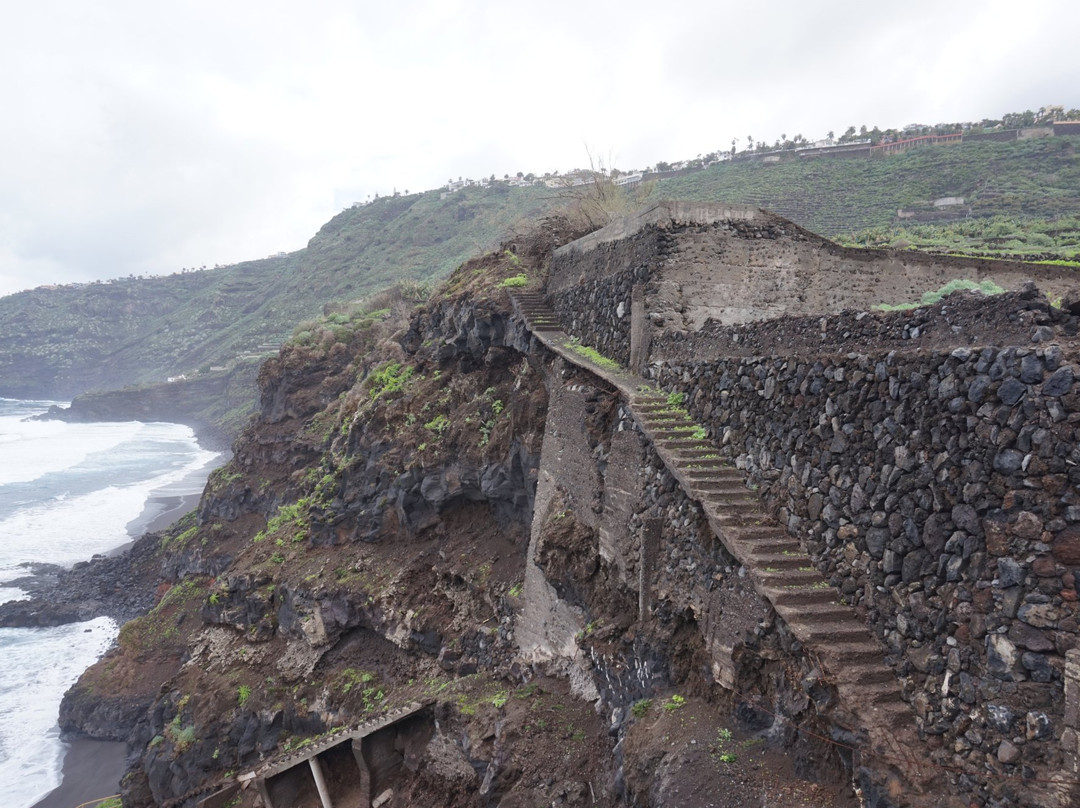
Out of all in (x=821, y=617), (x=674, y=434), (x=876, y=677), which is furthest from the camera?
(x=674, y=434)

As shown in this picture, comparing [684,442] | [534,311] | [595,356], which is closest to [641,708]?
[684,442]

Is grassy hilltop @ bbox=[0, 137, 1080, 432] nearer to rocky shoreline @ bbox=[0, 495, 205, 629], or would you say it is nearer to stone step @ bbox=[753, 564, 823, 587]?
stone step @ bbox=[753, 564, 823, 587]

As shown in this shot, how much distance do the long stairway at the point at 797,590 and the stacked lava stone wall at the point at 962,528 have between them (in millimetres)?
128

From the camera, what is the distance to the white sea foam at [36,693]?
1702 centimetres

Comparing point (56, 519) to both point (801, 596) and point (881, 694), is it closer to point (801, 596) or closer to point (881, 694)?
point (801, 596)

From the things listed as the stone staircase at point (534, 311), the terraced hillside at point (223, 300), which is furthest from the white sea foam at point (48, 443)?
the stone staircase at point (534, 311)

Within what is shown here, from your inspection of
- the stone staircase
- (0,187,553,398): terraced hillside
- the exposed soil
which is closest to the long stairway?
the exposed soil

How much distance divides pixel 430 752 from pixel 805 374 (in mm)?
8371

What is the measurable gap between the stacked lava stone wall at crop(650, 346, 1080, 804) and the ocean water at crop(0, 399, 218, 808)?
2194 centimetres

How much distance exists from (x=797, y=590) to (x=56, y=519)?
47151 mm

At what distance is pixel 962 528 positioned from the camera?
378 cm

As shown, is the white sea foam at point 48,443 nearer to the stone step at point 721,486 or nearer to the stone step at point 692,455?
the stone step at point 692,455

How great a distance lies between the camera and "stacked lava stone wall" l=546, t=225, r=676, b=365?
10.6 m

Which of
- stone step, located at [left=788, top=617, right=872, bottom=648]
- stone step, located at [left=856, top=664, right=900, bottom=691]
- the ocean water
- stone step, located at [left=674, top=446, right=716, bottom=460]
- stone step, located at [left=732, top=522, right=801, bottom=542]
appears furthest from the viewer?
the ocean water
